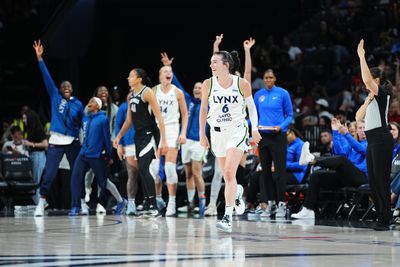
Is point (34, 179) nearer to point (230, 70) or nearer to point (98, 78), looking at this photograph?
point (98, 78)

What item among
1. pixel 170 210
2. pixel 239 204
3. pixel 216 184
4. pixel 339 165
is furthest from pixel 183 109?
pixel 239 204

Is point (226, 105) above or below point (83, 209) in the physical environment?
above

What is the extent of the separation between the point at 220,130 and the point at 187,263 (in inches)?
147

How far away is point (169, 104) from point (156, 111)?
1.05m

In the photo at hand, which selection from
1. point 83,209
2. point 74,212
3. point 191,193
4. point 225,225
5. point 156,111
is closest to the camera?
point 225,225

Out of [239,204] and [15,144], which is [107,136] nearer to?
[15,144]

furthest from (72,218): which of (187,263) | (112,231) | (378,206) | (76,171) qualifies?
(187,263)

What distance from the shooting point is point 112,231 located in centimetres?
952

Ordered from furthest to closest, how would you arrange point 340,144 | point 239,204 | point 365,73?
point 340,144 < point 239,204 < point 365,73

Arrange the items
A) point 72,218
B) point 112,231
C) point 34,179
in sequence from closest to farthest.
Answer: point 112,231
point 72,218
point 34,179

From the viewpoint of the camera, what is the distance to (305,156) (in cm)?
1271

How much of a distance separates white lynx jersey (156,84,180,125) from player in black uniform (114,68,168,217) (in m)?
0.73

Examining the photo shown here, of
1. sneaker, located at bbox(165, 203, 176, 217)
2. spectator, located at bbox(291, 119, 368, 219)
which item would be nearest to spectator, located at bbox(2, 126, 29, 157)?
sneaker, located at bbox(165, 203, 176, 217)

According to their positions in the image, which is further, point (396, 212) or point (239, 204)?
point (396, 212)
